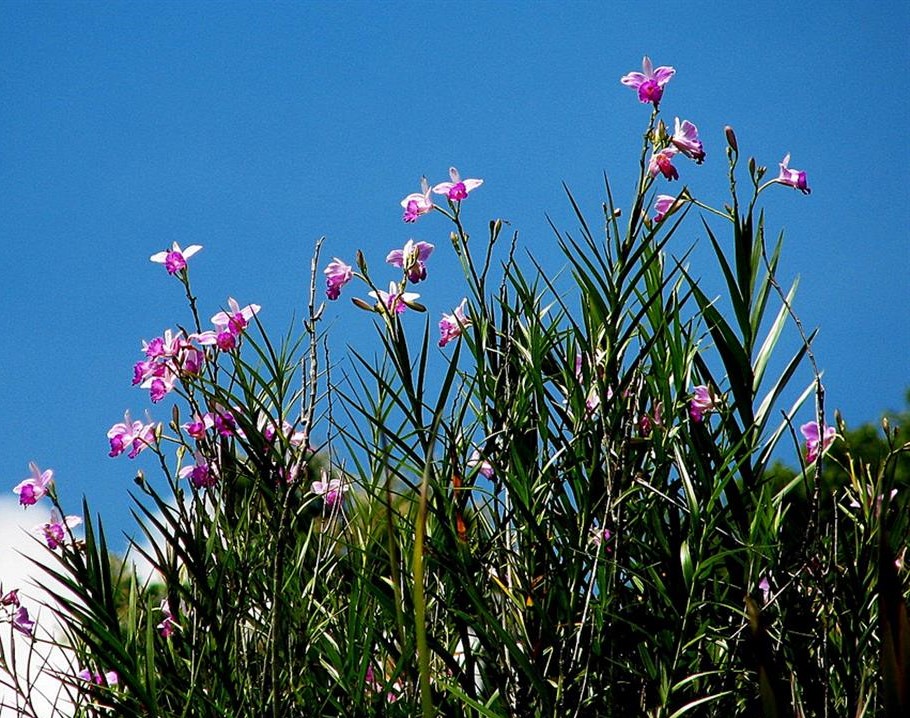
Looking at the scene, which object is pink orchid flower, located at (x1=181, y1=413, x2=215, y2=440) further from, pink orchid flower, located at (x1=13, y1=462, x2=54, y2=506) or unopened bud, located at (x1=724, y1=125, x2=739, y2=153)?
unopened bud, located at (x1=724, y1=125, x2=739, y2=153)

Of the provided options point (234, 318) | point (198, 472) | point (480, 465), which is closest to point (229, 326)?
point (234, 318)

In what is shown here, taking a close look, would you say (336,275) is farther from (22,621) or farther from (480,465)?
(22,621)

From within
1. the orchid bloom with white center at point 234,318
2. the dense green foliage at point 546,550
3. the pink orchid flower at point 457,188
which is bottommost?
the dense green foliage at point 546,550

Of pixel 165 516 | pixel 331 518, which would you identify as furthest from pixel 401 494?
pixel 165 516

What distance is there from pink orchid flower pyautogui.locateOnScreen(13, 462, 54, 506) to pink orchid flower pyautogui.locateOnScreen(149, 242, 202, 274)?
0.61 m

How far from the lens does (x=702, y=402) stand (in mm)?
2158

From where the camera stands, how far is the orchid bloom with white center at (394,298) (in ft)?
7.29

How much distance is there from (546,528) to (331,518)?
435 mm

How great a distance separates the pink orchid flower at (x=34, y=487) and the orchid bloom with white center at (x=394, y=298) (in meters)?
0.97

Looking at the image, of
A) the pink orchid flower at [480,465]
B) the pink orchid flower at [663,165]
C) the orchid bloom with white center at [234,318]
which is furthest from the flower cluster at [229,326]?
the pink orchid flower at [663,165]

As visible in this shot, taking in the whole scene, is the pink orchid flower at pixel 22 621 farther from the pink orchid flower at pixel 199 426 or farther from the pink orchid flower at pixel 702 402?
the pink orchid flower at pixel 702 402

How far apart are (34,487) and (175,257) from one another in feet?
2.28

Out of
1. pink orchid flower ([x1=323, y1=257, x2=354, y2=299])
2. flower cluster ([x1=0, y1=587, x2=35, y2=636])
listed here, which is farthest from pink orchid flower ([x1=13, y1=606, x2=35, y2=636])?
pink orchid flower ([x1=323, y1=257, x2=354, y2=299])

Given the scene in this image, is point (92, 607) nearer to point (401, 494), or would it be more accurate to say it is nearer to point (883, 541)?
point (401, 494)
